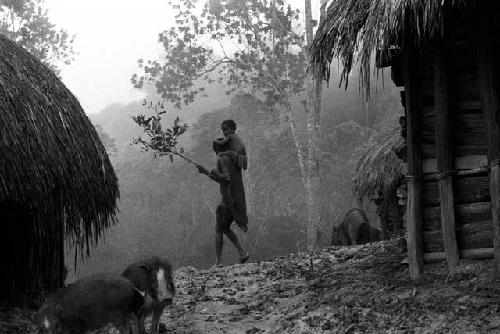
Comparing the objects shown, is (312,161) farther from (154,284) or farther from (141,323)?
(141,323)

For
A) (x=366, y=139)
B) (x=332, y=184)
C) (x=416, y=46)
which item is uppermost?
(x=416, y=46)

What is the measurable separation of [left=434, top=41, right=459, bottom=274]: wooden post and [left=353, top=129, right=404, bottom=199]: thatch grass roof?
6.44 m

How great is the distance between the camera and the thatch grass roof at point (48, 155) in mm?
6504

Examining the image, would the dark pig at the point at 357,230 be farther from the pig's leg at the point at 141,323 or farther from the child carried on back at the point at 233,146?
the pig's leg at the point at 141,323

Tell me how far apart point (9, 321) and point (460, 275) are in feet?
15.6

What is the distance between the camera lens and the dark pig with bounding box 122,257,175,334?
248 inches

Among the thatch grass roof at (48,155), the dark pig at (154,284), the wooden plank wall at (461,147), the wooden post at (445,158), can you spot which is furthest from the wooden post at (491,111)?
the thatch grass roof at (48,155)

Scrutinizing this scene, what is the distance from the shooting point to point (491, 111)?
21.8 feet

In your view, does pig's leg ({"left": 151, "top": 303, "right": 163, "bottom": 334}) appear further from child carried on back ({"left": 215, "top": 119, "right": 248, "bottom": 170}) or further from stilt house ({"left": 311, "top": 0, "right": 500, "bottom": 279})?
child carried on back ({"left": 215, "top": 119, "right": 248, "bottom": 170})

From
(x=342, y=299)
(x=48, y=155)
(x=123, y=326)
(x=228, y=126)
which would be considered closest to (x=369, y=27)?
(x=342, y=299)

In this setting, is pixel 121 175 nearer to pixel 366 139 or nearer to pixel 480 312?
pixel 366 139

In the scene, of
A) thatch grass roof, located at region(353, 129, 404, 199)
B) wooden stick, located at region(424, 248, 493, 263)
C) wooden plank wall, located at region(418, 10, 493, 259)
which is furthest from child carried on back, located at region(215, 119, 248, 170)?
wooden stick, located at region(424, 248, 493, 263)

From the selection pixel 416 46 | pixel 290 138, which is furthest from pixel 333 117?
pixel 416 46

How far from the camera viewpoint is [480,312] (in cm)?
577
